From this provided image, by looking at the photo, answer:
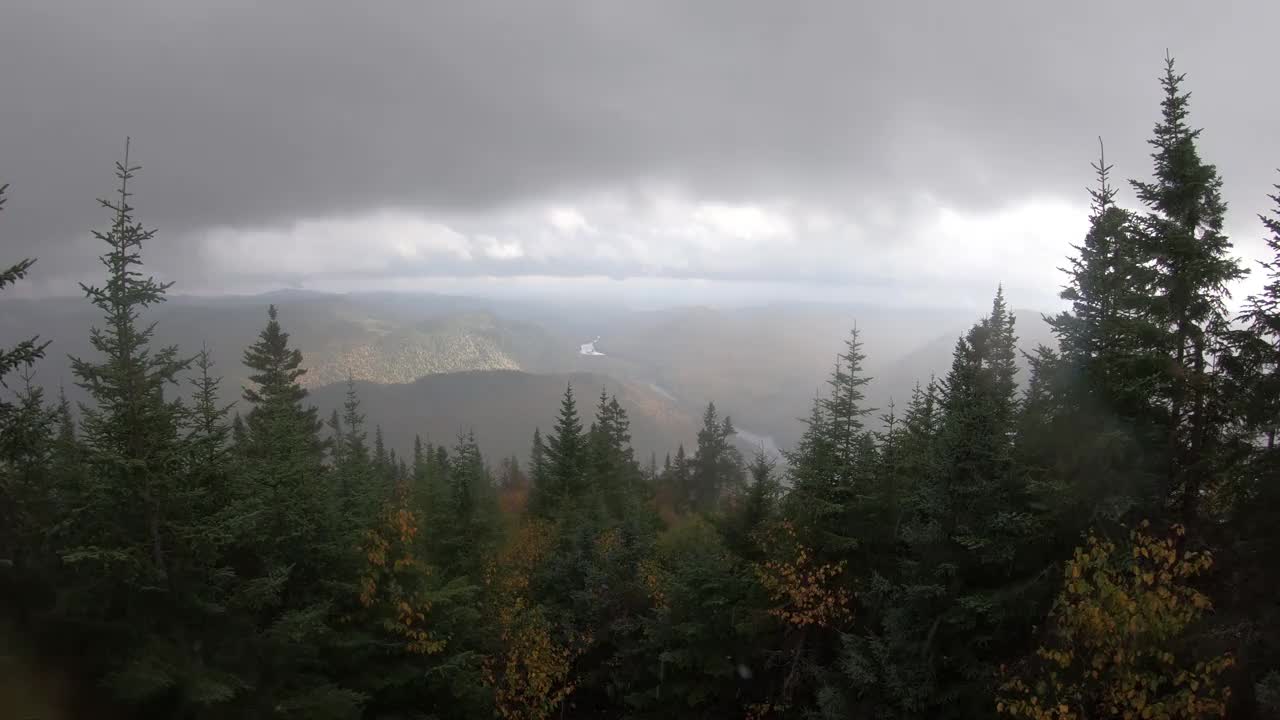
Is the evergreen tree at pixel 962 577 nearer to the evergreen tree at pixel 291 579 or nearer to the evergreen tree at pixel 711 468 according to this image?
the evergreen tree at pixel 291 579

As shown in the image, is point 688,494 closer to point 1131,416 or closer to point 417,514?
point 417,514

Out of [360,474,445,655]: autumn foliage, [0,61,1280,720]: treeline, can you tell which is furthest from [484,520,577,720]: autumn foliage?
[360,474,445,655]: autumn foliage

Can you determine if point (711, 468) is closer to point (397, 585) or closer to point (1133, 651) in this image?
point (397, 585)

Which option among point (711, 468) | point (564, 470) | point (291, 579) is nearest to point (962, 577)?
point (291, 579)

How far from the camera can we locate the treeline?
8883mm

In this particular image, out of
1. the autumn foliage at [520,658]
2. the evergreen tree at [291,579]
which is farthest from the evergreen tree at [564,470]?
the evergreen tree at [291,579]

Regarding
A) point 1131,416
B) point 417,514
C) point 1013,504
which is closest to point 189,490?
point 417,514

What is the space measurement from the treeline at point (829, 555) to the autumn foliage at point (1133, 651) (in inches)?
2.9

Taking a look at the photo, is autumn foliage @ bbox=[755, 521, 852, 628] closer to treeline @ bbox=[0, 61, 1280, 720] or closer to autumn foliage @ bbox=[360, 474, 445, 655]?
treeline @ bbox=[0, 61, 1280, 720]

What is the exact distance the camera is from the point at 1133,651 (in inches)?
334

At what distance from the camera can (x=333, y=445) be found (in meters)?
33.6

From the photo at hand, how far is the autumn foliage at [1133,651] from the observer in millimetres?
8172

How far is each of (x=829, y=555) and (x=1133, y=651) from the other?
8.56 metres

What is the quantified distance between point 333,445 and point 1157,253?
Result: 37.1 m
